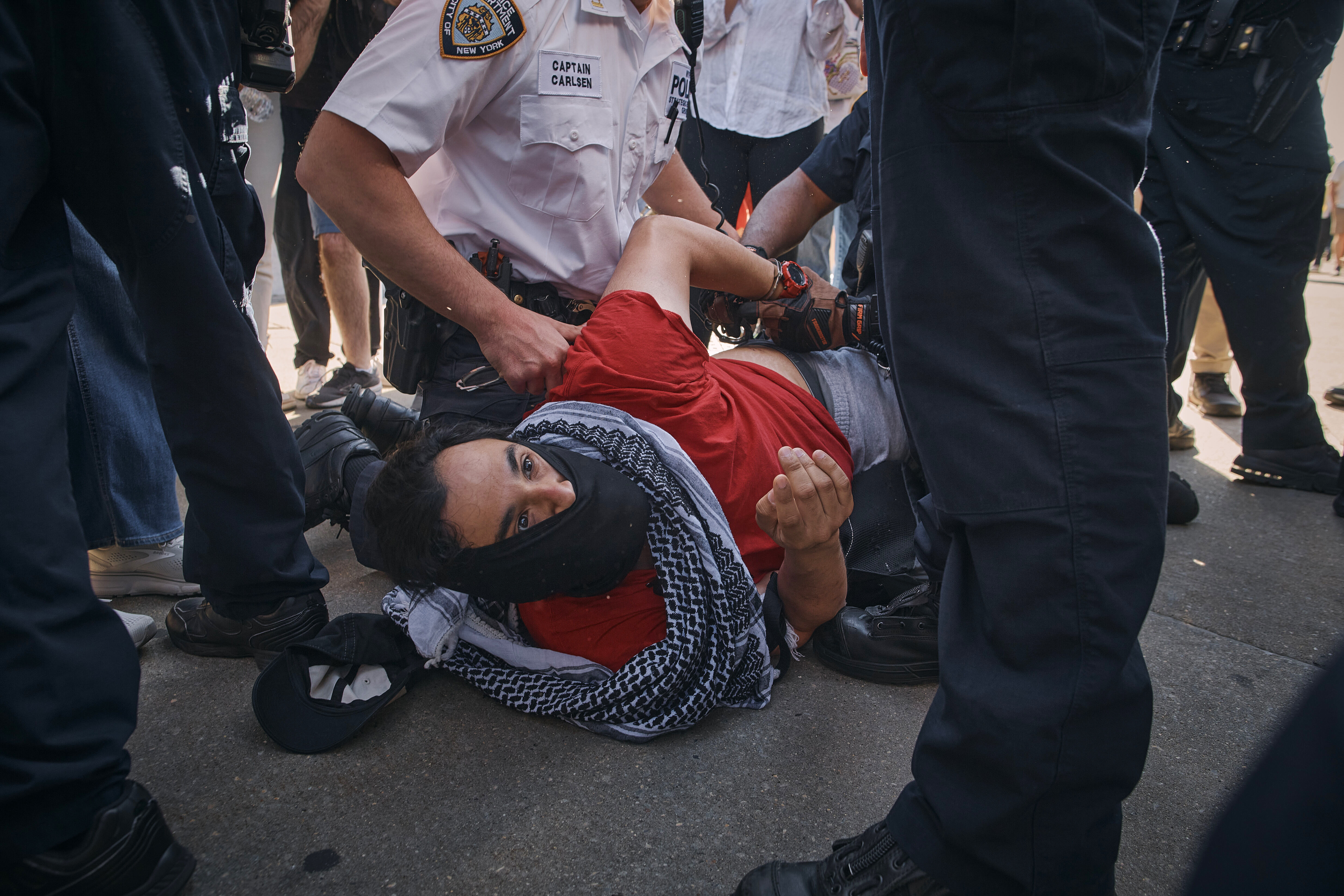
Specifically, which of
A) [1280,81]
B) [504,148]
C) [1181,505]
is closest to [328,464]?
[504,148]

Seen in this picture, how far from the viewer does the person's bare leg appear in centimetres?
331

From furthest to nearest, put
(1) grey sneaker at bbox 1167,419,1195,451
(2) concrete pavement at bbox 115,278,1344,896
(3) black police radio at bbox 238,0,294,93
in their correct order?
(1) grey sneaker at bbox 1167,419,1195,451 < (3) black police radio at bbox 238,0,294,93 < (2) concrete pavement at bbox 115,278,1344,896

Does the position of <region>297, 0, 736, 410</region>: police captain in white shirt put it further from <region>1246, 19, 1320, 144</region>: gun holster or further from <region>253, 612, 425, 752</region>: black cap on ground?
<region>1246, 19, 1320, 144</region>: gun holster

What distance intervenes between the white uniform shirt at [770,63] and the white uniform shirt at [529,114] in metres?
1.40

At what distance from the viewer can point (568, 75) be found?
1706 millimetres

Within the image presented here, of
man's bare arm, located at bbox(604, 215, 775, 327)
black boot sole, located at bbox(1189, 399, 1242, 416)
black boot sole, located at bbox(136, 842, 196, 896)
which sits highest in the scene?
man's bare arm, located at bbox(604, 215, 775, 327)

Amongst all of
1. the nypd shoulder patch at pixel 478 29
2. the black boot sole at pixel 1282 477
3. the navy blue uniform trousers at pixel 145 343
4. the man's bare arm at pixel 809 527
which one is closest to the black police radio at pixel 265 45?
the navy blue uniform trousers at pixel 145 343

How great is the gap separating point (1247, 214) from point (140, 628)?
Result: 3032mm

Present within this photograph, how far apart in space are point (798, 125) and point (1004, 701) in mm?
3040

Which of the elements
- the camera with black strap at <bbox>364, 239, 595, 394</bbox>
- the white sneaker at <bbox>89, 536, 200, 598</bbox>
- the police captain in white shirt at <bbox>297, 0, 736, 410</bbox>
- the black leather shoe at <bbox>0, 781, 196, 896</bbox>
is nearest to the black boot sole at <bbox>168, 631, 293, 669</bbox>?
the white sneaker at <bbox>89, 536, 200, 598</bbox>

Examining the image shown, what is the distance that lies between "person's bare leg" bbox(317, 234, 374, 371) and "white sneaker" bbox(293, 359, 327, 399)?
0.44ft

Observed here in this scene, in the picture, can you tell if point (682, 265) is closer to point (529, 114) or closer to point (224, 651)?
point (529, 114)

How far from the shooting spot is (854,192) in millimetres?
2445

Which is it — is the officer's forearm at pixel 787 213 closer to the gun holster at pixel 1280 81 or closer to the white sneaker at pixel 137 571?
the gun holster at pixel 1280 81
